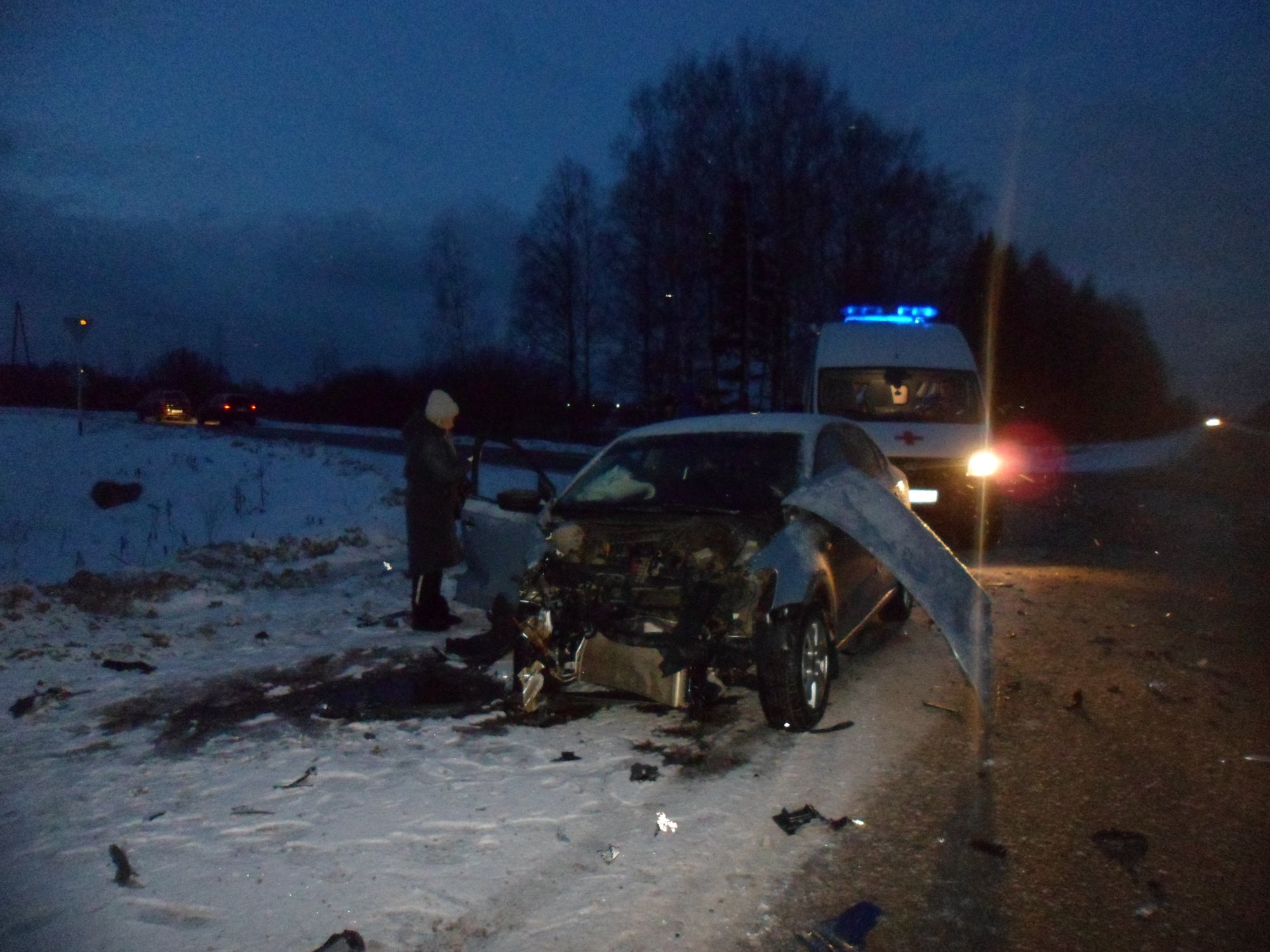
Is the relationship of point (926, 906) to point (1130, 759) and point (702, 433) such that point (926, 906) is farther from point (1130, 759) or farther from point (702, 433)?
point (702, 433)

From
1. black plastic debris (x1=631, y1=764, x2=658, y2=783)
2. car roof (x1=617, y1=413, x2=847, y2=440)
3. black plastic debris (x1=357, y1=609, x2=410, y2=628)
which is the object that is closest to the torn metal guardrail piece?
car roof (x1=617, y1=413, x2=847, y2=440)

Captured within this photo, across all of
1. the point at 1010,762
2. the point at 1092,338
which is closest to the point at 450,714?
the point at 1010,762

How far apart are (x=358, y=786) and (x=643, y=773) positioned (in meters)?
1.32

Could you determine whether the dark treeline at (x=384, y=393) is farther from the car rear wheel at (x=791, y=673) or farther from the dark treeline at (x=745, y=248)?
the car rear wheel at (x=791, y=673)

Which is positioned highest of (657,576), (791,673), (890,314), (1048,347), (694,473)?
(1048,347)

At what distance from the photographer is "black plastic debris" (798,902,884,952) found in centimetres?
334

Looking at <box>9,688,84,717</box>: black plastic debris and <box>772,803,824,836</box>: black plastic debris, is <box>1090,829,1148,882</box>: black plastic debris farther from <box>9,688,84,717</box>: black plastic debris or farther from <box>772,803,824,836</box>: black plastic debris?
<box>9,688,84,717</box>: black plastic debris

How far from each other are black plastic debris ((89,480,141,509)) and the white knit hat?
13751mm

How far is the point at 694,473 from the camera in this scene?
6.49 meters

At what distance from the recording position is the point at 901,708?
5855 mm

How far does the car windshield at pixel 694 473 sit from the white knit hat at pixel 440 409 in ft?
4.22

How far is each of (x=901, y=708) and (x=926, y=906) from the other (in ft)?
7.66

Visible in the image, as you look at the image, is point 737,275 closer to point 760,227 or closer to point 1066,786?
point 760,227

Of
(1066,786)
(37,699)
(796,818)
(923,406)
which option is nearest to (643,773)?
(796,818)
